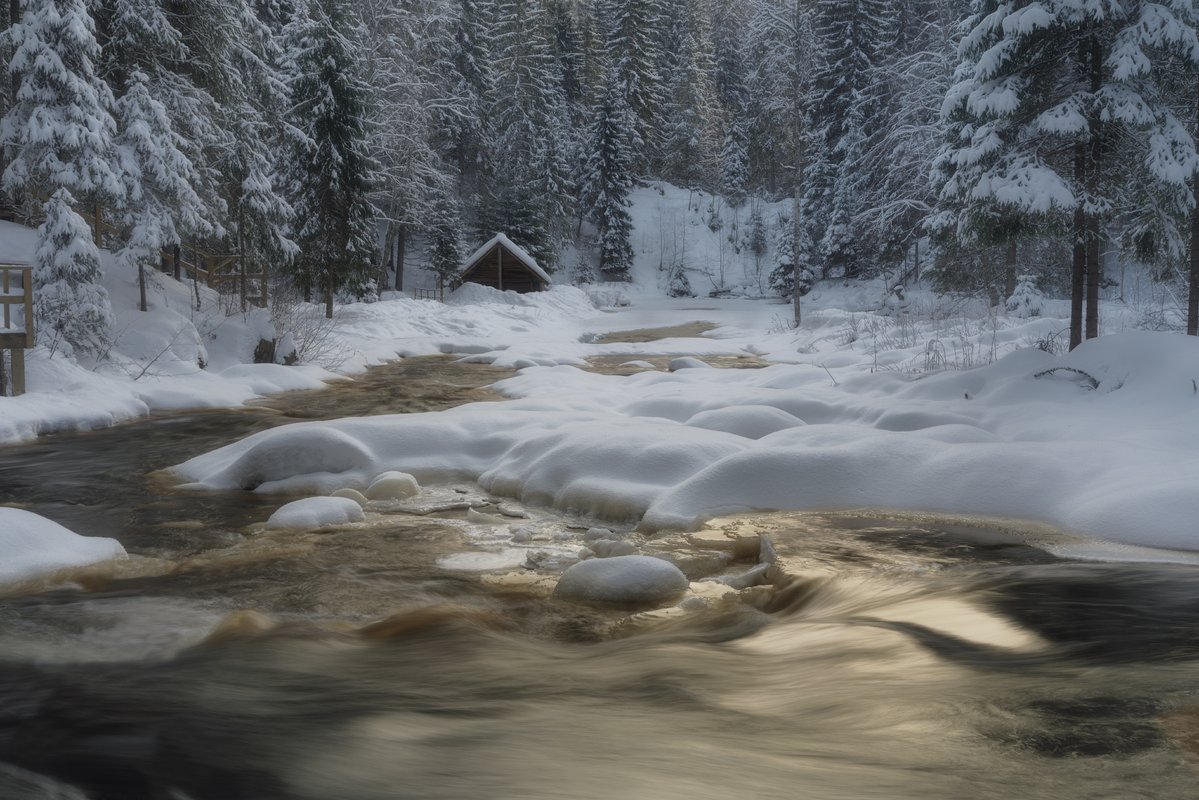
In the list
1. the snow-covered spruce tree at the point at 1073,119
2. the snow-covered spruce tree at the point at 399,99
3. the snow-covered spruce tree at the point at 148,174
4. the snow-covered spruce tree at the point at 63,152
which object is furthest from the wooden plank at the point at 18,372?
the snow-covered spruce tree at the point at 399,99

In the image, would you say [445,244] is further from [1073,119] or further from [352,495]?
[352,495]

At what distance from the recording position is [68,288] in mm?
15141

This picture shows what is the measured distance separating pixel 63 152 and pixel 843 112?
120 ft

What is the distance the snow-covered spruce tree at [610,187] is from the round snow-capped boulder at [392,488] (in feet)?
159

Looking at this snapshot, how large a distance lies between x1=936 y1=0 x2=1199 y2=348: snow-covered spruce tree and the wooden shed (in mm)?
31790

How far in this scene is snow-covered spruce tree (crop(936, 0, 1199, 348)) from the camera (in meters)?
9.95

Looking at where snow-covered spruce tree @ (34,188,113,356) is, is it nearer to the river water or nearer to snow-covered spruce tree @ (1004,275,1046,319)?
the river water

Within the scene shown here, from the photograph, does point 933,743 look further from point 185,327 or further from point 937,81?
point 937,81

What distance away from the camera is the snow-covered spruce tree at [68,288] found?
1500 centimetres

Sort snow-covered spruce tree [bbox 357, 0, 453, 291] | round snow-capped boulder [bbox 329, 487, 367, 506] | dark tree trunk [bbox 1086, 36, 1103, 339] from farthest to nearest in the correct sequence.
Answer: snow-covered spruce tree [bbox 357, 0, 453, 291], dark tree trunk [bbox 1086, 36, 1103, 339], round snow-capped boulder [bbox 329, 487, 367, 506]

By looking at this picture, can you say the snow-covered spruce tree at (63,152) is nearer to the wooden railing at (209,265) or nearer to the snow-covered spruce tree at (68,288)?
the snow-covered spruce tree at (68,288)

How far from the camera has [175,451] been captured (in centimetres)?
1015

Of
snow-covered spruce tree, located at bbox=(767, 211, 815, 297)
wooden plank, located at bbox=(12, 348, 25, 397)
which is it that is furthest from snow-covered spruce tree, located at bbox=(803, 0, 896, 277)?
wooden plank, located at bbox=(12, 348, 25, 397)

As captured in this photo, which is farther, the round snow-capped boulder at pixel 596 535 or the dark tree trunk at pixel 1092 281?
the dark tree trunk at pixel 1092 281
